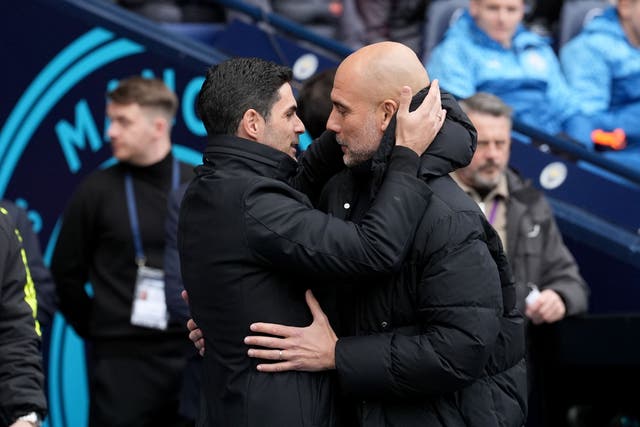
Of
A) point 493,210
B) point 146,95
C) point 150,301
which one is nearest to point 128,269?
point 150,301

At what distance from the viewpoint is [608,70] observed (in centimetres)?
741

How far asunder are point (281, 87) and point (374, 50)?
295 millimetres

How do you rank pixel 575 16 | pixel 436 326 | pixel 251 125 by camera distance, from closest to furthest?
pixel 436 326
pixel 251 125
pixel 575 16

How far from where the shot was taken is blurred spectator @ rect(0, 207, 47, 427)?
12.3 feet

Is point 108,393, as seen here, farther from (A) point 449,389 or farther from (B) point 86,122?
(A) point 449,389

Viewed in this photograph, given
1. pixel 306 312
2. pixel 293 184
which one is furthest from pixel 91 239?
pixel 306 312

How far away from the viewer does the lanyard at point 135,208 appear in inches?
232

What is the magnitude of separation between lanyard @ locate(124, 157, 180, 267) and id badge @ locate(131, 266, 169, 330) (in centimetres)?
8

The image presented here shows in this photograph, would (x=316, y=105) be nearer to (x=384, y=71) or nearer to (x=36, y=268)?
(x=384, y=71)

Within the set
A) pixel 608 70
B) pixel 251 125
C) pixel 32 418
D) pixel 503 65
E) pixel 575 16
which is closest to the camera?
pixel 251 125

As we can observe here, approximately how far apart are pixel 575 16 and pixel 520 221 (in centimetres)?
290

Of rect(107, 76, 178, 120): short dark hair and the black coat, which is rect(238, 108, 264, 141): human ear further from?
rect(107, 76, 178, 120): short dark hair

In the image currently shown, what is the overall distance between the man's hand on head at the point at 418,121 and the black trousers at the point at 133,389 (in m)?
2.74

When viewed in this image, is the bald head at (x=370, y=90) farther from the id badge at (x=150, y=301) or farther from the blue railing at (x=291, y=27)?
the blue railing at (x=291, y=27)
